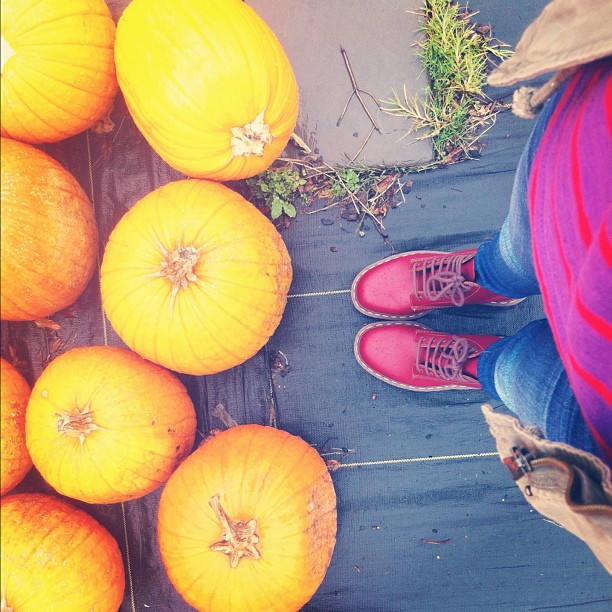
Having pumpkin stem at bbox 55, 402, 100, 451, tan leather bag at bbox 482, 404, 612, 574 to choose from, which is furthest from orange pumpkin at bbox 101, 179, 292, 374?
tan leather bag at bbox 482, 404, 612, 574

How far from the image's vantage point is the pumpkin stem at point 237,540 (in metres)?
1.37

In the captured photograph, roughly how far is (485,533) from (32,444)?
1.55 meters

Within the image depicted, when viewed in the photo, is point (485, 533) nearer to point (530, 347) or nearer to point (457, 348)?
point (457, 348)

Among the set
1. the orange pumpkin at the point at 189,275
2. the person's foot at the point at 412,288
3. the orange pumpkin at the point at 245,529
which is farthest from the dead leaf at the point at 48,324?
the person's foot at the point at 412,288

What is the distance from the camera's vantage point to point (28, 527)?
4.15 feet

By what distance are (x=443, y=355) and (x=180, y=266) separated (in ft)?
3.08

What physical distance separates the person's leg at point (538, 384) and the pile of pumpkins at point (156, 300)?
2.12 feet

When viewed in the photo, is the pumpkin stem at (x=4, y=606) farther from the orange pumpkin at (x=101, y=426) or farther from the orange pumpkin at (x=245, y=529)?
the orange pumpkin at (x=245, y=529)

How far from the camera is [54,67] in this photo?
1.26 metres

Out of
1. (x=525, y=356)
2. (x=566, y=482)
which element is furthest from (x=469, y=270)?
(x=566, y=482)

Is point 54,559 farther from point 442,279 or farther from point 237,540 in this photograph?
point 442,279

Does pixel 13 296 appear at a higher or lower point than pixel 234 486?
higher

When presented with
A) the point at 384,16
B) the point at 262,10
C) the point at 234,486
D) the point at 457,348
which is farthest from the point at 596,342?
the point at 262,10

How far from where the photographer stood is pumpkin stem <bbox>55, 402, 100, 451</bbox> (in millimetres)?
1330
